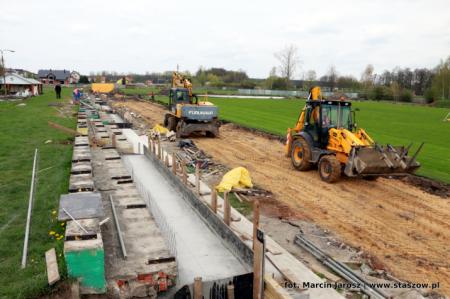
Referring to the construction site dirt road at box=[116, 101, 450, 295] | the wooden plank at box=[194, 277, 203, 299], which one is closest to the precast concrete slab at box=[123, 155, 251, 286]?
the wooden plank at box=[194, 277, 203, 299]

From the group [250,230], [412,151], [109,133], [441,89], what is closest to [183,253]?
[250,230]

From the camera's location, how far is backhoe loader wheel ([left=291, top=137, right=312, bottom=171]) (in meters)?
13.7

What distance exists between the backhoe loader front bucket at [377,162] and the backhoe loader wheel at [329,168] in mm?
564

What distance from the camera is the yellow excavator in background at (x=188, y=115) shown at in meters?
20.8

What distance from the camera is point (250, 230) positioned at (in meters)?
8.63

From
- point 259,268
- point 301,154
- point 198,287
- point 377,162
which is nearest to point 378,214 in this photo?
point 377,162

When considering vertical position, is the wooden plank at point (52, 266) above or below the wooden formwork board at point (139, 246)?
above

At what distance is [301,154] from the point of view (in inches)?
562

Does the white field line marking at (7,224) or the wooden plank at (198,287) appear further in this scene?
the white field line marking at (7,224)

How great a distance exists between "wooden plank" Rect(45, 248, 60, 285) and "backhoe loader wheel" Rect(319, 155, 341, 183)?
8663 mm

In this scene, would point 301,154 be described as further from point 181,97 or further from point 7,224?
point 181,97

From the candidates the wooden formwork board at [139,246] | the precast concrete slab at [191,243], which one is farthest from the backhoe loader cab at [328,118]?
the wooden formwork board at [139,246]

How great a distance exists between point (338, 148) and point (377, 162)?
56.6 inches

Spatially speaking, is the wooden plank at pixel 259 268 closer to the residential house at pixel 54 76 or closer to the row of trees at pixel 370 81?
the row of trees at pixel 370 81
